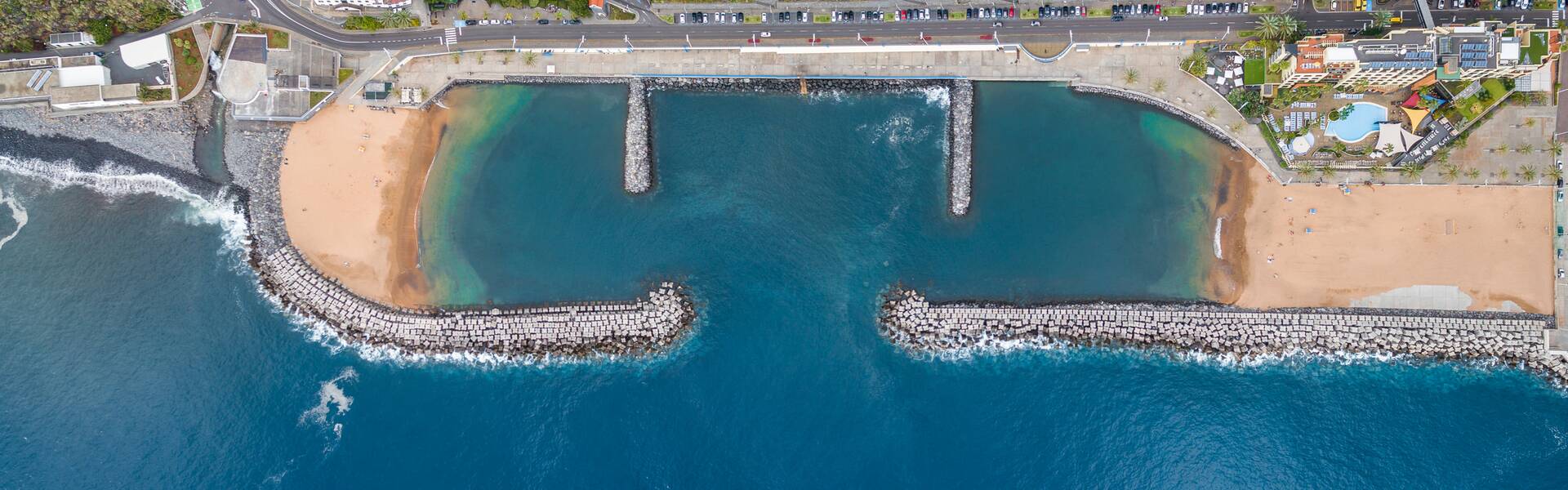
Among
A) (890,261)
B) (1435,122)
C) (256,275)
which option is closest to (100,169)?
(256,275)

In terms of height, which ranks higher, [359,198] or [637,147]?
[637,147]

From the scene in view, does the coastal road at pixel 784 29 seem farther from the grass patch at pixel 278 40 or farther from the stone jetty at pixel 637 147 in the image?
the stone jetty at pixel 637 147

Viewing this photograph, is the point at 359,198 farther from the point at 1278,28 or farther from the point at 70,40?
the point at 1278,28

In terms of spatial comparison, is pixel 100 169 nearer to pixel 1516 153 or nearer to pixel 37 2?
pixel 37 2

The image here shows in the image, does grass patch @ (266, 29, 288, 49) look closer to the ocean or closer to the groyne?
the ocean

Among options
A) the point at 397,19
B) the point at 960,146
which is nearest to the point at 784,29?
the point at 960,146

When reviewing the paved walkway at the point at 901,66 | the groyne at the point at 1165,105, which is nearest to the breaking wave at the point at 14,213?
Result: the paved walkway at the point at 901,66

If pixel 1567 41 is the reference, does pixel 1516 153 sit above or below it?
below
